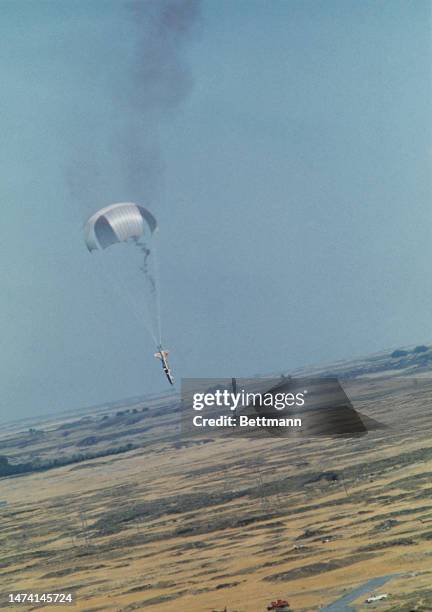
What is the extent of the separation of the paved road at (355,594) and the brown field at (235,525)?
1.67ft

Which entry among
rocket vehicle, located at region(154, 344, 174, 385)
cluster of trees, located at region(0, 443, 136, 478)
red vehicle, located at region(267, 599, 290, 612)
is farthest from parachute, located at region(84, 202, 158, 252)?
cluster of trees, located at region(0, 443, 136, 478)

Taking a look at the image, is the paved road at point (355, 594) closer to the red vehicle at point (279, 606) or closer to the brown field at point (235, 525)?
the brown field at point (235, 525)

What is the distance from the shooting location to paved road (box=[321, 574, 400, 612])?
1421 inches

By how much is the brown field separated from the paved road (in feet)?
1.67

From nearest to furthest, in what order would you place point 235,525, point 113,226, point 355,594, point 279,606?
point 355,594, point 279,606, point 113,226, point 235,525

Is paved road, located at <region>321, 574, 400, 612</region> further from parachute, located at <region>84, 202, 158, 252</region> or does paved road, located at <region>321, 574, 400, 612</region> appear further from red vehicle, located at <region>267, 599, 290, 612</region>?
parachute, located at <region>84, 202, 158, 252</region>

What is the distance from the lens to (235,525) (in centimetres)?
5681

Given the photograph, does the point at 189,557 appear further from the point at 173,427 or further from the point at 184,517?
the point at 173,427

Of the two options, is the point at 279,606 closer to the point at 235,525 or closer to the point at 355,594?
the point at 355,594

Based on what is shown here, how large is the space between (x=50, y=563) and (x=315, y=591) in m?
22.7

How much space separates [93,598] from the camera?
45562 millimetres

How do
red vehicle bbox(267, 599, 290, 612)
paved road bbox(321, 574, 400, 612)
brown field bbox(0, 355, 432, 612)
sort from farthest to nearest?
brown field bbox(0, 355, 432, 612), red vehicle bbox(267, 599, 290, 612), paved road bbox(321, 574, 400, 612)

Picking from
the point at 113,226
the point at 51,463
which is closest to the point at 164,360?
the point at 113,226

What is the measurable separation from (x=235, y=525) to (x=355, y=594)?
19.6 m
